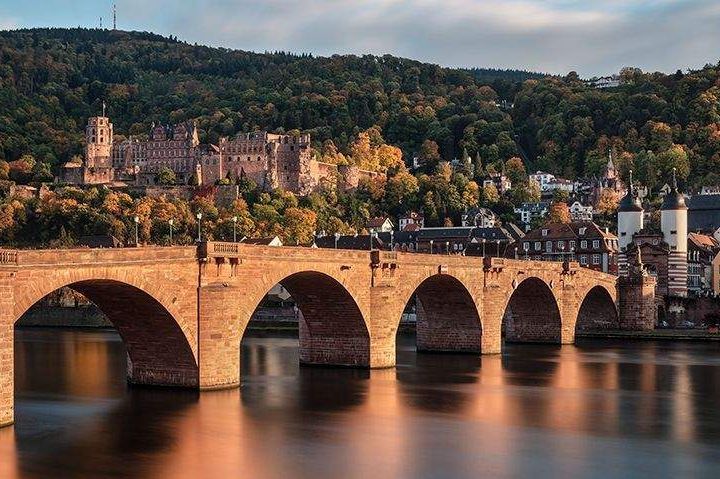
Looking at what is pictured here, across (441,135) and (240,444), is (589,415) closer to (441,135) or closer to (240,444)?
(240,444)

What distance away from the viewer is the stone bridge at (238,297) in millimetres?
32250

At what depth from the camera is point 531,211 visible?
149 m

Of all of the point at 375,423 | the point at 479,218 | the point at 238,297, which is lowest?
the point at 375,423

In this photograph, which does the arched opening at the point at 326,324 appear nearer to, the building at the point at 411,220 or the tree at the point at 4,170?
the building at the point at 411,220

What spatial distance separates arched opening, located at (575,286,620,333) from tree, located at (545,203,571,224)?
55.6 metres

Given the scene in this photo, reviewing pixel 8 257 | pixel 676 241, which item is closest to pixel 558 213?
pixel 676 241

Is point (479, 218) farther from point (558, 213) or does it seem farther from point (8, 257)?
point (8, 257)

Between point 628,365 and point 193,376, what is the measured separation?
27.2 meters

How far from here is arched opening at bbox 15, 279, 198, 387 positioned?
36.3 metres

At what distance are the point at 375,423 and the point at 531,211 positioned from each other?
11536 centimetres

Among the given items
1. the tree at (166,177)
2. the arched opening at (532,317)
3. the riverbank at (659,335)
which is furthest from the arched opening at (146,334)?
the tree at (166,177)

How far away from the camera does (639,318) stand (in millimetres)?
78312

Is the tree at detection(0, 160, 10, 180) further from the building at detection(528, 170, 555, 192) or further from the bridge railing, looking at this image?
the bridge railing

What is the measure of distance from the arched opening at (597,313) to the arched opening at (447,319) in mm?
20994
